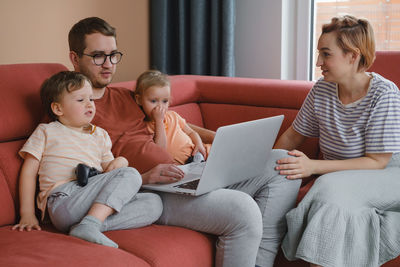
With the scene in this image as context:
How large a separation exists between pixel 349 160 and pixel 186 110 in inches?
37.3

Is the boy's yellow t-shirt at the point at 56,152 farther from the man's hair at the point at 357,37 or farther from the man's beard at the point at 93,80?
the man's hair at the point at 357,37

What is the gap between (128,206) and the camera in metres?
1.66

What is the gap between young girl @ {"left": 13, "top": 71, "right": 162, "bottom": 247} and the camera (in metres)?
1.62

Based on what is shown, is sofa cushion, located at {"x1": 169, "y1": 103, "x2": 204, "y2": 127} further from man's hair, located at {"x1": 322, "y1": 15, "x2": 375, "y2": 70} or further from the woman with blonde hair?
man's hair, located at {"x1": 322, "y1": 15, "x2": 375, "y2": 70}

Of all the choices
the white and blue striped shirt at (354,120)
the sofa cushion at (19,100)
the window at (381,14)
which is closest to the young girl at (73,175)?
the sofa cushion at (19,100)

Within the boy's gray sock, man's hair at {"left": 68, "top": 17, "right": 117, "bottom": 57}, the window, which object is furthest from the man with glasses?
the window

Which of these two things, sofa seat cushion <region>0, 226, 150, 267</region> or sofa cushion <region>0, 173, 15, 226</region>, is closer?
sofa seat cushion <region>0, 226, 150, 267</region>

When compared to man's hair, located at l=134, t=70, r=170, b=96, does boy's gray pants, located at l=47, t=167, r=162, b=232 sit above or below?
below

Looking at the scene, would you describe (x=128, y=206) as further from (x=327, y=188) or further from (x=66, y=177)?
(x=327, y=188)

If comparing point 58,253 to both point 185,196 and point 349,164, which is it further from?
point 349,164

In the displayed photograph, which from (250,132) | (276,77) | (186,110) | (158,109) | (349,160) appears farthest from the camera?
(276,77)

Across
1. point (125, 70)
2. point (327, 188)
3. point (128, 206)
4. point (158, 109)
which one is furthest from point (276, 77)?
point (128, 206)

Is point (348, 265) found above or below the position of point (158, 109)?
below

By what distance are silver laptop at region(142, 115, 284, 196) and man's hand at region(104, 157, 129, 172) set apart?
5.4 inches
